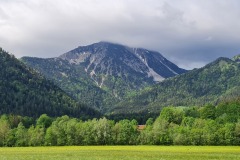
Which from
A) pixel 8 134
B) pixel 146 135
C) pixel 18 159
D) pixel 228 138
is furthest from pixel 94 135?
pixel 18 159

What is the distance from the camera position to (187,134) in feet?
539

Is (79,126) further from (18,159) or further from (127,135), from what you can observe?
(18,159)

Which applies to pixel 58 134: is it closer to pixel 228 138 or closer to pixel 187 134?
pixel 187 134

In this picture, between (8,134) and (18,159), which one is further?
(8,134)

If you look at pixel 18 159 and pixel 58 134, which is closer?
pixel 18 159

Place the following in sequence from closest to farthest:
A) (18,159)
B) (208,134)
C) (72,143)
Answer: (18,159)
(208,134)
(72,143)

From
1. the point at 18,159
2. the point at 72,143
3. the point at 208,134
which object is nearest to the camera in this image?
the point at 18,159

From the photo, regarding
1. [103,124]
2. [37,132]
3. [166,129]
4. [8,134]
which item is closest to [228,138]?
[166,129]

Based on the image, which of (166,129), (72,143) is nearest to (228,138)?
(166,129)

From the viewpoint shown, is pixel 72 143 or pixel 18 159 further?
pixel 72 143

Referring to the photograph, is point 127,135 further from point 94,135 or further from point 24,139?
point 24,139

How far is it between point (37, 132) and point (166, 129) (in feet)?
185

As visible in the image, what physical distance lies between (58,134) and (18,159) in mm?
101132

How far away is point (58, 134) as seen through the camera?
176 meters
